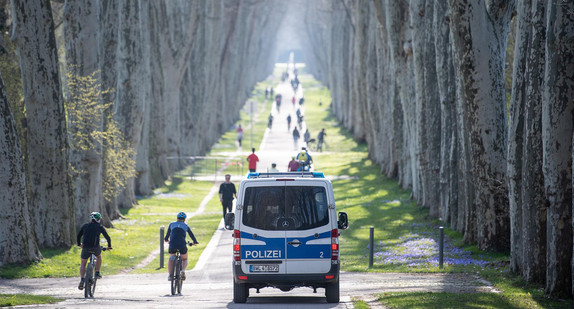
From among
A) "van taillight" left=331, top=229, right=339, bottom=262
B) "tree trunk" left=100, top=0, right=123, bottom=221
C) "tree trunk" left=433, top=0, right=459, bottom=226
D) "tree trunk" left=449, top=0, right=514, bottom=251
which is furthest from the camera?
"tree trunk" left=100, top=0, right=123, bottom=221

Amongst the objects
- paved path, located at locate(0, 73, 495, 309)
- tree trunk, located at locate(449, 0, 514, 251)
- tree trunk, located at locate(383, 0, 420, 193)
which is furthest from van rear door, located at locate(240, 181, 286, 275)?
tree trunk, located at locate(383, 0, 420, 193)

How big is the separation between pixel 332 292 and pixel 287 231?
1208mm

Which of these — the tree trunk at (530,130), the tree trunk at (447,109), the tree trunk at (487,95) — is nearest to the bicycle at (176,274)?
the tree trunk at (530,130)

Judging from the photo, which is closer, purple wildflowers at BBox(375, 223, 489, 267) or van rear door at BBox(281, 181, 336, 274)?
van rear door at BBox(281, 181, 336, 274)

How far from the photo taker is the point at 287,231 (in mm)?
14312

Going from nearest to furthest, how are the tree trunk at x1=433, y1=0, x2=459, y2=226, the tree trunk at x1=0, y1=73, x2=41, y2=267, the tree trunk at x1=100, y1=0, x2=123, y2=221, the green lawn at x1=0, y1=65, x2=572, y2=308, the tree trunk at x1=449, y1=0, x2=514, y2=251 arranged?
the green lawn at x1=0, y1=65, x2=572, y2=308
the tree trunk at x1=0, y1=73, x2=41, y2=267
the tree trunk at x1=449, y1=0, x2=514, y2=251
the tree trunk at x1=433, y1=0, x2=459, y2=226
the tree trunk at x1=100, y1=0, x2=123, y2=221

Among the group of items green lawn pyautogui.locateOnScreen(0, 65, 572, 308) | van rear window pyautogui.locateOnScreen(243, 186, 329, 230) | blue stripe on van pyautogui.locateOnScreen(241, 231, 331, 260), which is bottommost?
green lawn pyautogui.locateOnScreen(0, 65, 572, 308)

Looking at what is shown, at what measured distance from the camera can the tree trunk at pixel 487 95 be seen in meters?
A: 19.8

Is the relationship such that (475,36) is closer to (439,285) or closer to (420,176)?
(439,285)

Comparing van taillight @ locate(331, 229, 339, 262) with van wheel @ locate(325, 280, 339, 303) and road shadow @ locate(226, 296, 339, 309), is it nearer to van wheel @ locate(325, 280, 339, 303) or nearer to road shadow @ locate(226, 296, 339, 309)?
van wheel @ locate(325, 280, 339, 303)

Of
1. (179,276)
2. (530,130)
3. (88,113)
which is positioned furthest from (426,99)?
(179,276)

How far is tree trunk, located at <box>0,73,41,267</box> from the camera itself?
766 inches

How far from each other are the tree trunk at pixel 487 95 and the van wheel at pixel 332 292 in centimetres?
660

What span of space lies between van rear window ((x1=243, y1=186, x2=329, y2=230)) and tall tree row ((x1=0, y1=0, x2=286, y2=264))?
24.0ft
